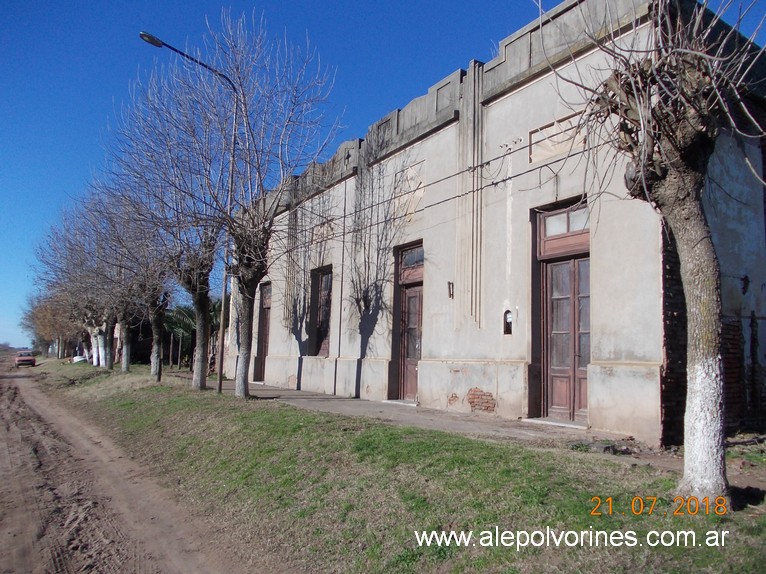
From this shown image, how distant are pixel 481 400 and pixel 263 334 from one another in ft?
42.3

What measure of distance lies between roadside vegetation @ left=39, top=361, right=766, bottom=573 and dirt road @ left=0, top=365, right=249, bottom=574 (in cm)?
37

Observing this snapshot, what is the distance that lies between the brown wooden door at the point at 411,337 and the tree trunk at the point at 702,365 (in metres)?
9.33

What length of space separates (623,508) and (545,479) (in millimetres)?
940

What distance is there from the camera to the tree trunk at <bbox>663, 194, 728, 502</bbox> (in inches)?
193

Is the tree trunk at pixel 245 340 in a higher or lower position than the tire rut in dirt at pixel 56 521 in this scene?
higher

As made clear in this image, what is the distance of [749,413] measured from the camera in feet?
32.0

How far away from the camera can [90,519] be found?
6.93m

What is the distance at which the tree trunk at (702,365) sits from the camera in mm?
4906

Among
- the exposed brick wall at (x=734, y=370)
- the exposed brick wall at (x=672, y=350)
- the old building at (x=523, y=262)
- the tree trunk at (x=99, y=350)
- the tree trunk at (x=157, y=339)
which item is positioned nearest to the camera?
the exposed brick wall at (x=672, y=350)

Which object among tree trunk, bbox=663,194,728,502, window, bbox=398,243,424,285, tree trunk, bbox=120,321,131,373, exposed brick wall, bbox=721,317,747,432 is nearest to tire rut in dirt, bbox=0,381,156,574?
tree trunk, bbox=663,194,728,502

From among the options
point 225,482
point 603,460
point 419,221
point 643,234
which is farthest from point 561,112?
point 225,482

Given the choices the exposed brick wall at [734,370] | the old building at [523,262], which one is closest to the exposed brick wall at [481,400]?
the old building at [523,262]

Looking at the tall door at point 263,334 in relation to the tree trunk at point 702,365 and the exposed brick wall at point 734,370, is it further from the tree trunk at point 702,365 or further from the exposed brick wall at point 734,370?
the tree trunk at point 702,365

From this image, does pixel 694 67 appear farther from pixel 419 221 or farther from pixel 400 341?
pixel 400 341
